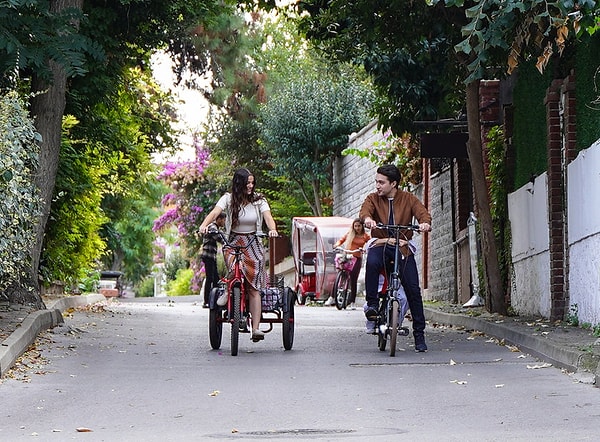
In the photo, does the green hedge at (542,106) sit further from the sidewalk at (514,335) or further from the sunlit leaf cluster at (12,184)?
the sunlit leaf cluster at (12,184)

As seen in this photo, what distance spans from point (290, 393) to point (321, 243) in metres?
20.1

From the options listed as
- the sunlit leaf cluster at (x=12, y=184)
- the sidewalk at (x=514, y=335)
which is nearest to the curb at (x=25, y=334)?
the sidewalk at (x=514, y=335)

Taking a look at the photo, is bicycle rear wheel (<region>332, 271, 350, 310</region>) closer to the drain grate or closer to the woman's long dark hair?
the woman's long dark hair

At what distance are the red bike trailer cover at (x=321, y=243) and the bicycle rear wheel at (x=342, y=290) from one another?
11.7 ft

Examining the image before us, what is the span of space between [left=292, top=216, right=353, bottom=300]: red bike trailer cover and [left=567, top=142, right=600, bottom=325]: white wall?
14.6 meters

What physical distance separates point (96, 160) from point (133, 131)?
2.84 metres

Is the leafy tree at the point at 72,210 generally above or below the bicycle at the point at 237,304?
above

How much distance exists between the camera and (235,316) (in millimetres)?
12648

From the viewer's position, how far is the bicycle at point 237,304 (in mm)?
12727

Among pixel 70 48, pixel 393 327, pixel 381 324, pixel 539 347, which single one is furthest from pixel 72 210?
pixel 539 347

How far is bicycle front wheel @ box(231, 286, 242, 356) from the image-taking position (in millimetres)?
12617

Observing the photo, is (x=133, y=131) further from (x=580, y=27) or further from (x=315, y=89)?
(x=315, y=89)

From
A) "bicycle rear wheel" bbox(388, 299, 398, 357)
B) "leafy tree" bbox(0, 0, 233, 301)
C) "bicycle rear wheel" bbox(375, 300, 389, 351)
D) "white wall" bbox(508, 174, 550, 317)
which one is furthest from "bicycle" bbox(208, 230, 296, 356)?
"white wall" bbox(508, 174, 550, 317)

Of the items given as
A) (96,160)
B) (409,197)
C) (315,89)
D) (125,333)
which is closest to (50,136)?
(125,333)
